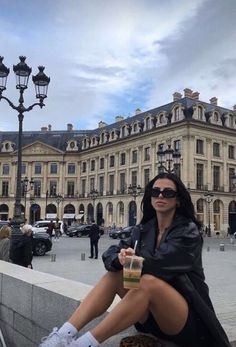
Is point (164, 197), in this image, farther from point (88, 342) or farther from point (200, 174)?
point (200, 174)

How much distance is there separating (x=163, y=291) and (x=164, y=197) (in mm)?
886

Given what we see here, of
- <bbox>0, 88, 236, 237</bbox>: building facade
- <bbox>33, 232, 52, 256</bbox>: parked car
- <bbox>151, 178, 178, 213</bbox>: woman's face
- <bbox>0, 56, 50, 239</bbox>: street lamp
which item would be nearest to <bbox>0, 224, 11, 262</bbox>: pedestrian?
<bbox>0, 56, 50, 239</bbox>: street lamp

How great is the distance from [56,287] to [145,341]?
1.61m

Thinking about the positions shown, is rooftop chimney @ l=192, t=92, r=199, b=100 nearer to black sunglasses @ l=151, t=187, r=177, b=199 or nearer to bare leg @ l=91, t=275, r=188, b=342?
black sunglasses @ l=151, t=187, r=177, b=199

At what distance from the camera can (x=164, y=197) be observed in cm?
348

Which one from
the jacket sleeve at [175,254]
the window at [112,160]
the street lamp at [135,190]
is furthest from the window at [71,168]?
the jacket sleeve at [175,254]

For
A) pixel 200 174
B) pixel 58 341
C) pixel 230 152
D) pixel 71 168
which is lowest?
pixel 58 341

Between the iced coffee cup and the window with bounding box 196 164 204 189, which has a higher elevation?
the window with bounding box 196 164 204 189

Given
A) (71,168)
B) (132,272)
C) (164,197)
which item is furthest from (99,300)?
(71,168)

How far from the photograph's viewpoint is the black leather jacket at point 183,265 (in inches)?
111

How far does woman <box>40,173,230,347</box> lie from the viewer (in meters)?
2.80

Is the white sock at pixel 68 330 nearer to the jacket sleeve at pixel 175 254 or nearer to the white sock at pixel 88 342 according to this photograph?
the white sock at pixel 88 342

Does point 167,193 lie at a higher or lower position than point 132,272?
higher

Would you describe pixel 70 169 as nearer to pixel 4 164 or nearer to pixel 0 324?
pixel 4 164
